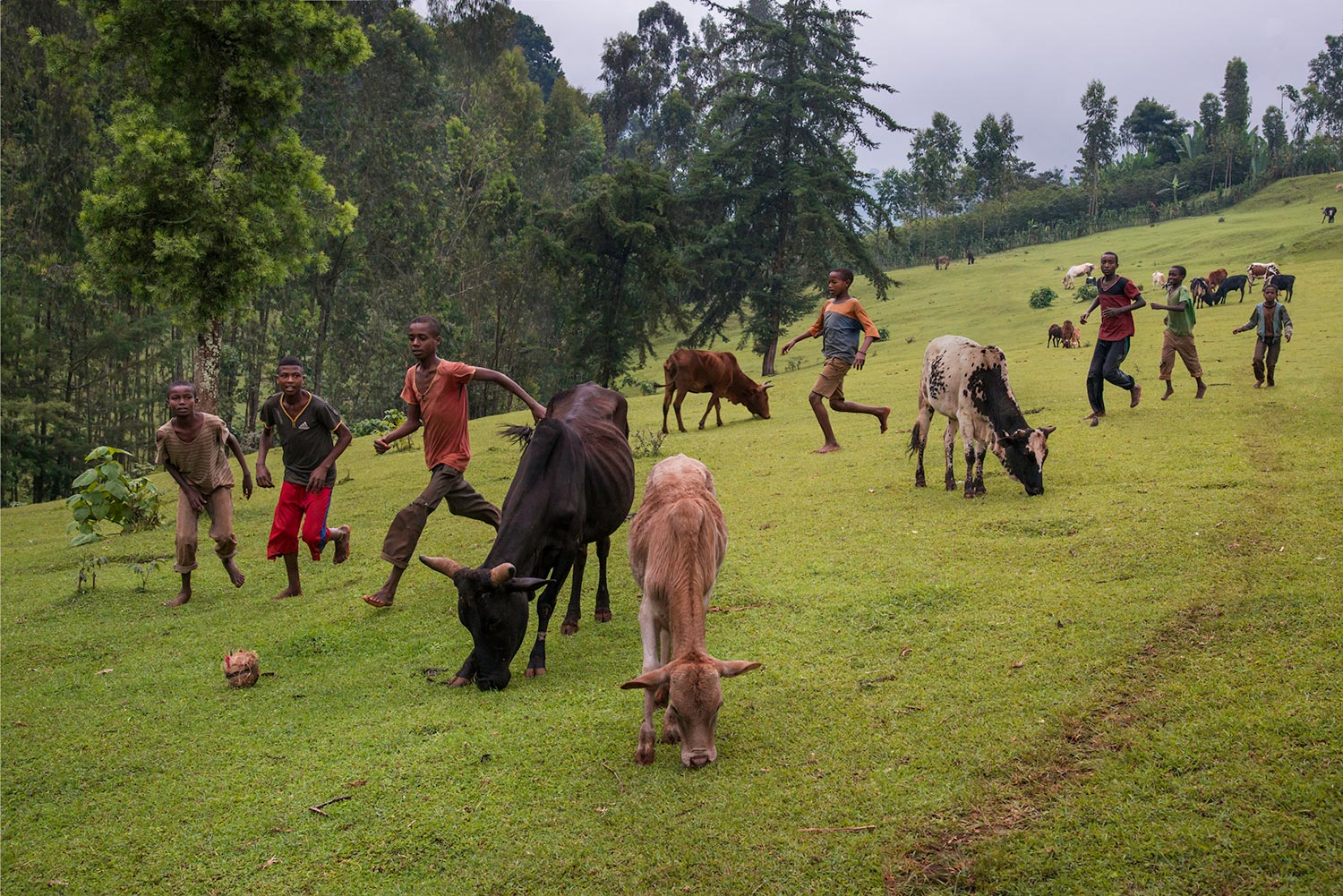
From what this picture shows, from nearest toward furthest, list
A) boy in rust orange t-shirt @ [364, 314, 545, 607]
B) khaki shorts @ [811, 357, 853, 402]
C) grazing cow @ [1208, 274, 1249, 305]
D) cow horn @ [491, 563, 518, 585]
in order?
cow horn @ [491, 563, 518, 585], boy in rust orange t-shirt @ [364, 314, 545, 607], khaki shorts @ [811, 357, 853, 402], grazing cow @ [1208, 274, 1249, 305]

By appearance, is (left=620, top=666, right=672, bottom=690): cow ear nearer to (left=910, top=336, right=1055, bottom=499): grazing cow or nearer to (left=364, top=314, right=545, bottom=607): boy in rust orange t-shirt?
(left=364, top=314, right=545, bottom=607): boy in rust orange t-shirt

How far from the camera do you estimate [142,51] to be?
13.7m

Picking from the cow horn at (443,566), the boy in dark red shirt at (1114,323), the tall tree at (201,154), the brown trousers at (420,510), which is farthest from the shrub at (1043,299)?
the cow horn at (443,566)

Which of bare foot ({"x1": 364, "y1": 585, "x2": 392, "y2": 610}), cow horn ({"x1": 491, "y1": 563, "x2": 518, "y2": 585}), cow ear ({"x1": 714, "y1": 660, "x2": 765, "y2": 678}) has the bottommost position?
bare foot ({"x1": 364, "y1": 585, "x2": 392, "y2": 610})

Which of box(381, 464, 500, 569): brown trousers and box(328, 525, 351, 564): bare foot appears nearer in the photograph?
box(381, 464, 500, 569): brown trousers

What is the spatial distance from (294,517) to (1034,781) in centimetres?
664

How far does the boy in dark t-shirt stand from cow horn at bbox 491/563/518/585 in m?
3.24

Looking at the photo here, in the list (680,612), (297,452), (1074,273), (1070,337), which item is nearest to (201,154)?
(297,452)

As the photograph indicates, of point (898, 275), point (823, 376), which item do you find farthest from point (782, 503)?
point (898, 275)

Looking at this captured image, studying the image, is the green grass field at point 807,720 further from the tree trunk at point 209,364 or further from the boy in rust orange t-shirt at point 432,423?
the tree trunk at point 209,364

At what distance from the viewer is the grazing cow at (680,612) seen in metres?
4.38

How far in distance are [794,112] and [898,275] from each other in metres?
24.6

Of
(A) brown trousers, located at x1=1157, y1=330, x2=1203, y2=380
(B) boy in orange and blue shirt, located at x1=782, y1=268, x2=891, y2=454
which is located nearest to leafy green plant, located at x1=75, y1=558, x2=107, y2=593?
(B) boy in orange and blue shirt, located at x1=782, y1=268, x2=891, y2=454

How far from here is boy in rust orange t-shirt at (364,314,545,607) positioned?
7.61 metres
